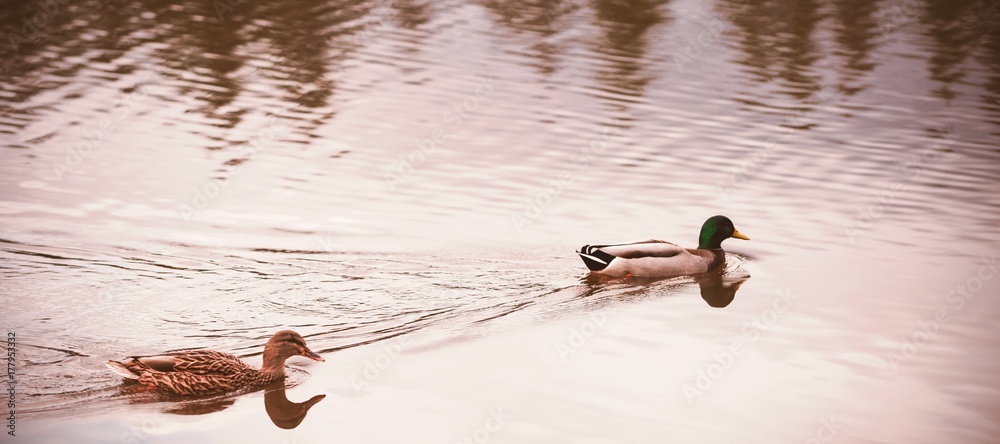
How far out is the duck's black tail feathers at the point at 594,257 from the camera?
1316 cm

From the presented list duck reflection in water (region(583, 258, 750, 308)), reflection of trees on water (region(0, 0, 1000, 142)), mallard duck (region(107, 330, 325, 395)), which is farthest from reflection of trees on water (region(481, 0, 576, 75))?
mallard duck (region(107, 330, 325, 395))

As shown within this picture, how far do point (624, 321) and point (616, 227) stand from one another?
121 inches

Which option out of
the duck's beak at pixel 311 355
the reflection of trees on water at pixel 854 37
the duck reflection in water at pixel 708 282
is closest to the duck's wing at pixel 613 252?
the duck reflection in water at pixel 708 282

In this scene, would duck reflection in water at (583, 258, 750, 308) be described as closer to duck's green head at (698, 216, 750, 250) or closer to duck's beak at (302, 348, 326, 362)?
duck's green head at (698, 216, 750, 250)

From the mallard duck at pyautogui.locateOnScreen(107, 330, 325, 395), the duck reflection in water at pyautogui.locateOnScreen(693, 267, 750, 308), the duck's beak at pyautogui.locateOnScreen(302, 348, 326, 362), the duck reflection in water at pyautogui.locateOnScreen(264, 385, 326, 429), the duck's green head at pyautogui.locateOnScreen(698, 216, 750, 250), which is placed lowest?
the duck reflection in water at pyautogui.locateOnScreen(693, 267, 750, 308)

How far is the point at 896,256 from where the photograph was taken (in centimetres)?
1397

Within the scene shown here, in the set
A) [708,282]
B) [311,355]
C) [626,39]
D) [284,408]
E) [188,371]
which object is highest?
[188,371]

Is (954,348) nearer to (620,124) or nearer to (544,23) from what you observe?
(620,124)

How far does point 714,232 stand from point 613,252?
1533mm

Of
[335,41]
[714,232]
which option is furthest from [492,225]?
[335,41]

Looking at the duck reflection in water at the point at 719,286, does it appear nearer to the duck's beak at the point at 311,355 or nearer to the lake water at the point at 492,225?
the lake water at the point at 492,225

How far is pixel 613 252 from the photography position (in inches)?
517

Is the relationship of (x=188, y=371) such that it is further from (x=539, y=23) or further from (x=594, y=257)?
(x=539, y=23)

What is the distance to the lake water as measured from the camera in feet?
31.7
